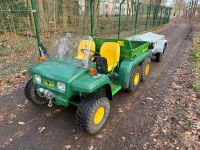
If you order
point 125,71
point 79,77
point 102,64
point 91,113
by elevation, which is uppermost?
point 102,64

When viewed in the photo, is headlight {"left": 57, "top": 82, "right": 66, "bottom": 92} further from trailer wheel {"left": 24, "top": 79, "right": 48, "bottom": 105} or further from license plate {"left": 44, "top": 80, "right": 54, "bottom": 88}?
trailer wheel {"left": 24, "top": 79, "right": 48, "bottom": 105}

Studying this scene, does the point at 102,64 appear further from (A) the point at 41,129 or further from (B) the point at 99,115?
(A) the point at 41,129

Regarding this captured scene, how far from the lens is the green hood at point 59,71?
2.70 metres

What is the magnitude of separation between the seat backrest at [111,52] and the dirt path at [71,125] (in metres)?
0.89

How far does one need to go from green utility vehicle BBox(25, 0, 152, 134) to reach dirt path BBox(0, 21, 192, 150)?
0.81ft

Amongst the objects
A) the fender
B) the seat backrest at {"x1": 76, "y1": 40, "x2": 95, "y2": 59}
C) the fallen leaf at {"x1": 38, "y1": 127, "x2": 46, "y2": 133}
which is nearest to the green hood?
the seat backrest at {"x1": 76, "y1": 40, "x2": 95, "y2": 59}

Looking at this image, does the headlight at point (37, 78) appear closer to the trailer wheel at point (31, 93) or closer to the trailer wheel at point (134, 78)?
the trailer wheel at point (31, 93)

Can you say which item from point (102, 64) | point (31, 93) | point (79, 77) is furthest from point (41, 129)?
point (102, 64)

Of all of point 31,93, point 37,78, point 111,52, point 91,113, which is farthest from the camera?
point 111,52

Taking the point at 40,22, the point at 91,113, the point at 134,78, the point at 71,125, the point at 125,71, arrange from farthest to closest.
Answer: the point at 40,22, the point at 134,78, the point at 125,71, the point at 71,125, the point at 91,113

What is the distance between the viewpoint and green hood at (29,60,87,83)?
2.70 meters

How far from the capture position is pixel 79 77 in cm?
→ 279

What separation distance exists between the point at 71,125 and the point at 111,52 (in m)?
1.78

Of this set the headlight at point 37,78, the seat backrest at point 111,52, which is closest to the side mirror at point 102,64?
the seat backrest at point 111,52
